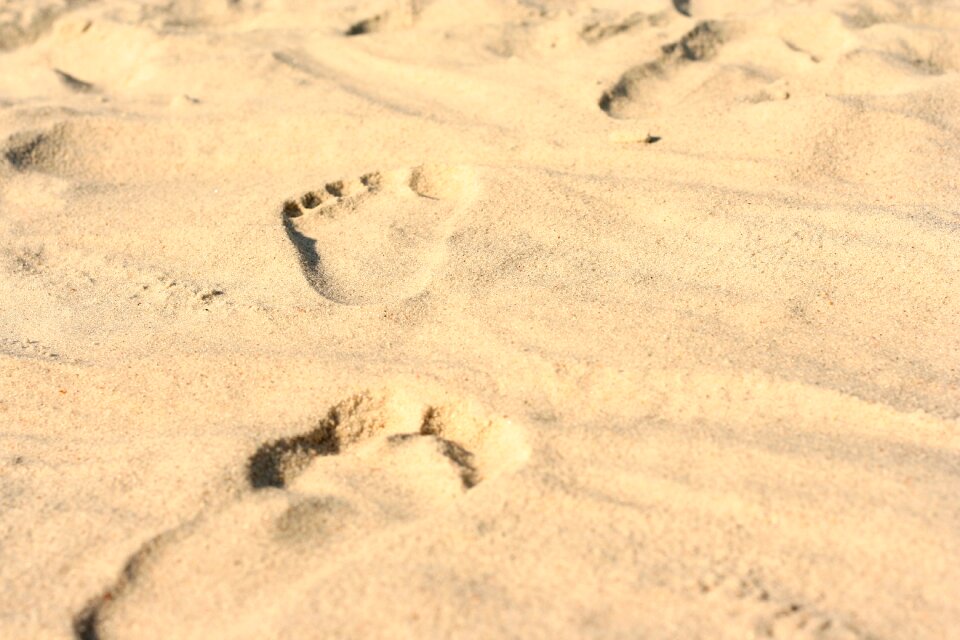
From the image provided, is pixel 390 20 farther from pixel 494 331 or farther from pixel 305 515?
pixel 305 515

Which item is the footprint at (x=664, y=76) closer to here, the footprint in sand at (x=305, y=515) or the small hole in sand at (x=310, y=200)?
the small hole in sand at (x=310, y=200)

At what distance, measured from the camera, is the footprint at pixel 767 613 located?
135 cm

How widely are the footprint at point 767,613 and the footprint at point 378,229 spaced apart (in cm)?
99

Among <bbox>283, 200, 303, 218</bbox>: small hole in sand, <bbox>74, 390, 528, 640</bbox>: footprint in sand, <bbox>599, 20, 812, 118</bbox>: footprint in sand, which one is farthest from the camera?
<bbox>599, 20, 812, 118</bbox>: footprint in sand

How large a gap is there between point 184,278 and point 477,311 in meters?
0.74

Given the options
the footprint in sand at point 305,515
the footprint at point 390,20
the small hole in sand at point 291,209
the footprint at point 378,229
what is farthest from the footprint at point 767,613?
the footprint at point 390,20

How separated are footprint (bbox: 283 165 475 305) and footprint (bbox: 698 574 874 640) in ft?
3.24

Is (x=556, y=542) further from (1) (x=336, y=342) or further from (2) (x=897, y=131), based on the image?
(2) (x=897, y=131)

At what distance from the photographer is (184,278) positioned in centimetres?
232

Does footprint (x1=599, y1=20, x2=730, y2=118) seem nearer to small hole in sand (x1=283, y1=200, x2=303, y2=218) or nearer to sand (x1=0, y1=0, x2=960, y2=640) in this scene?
sand (x1=0, y1=0, x2=960, y2=640)

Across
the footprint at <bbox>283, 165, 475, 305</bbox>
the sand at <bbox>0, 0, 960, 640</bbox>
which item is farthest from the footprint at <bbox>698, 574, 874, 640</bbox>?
the footprint at <bbox>283, 165, 475, 305</bbox>

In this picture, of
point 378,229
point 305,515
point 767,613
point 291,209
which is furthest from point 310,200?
point 767,613

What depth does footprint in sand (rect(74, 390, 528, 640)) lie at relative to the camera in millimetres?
1476

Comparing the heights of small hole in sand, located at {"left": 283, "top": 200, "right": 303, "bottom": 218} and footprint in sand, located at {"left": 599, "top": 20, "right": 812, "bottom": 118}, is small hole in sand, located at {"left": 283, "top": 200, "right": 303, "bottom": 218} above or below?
below
